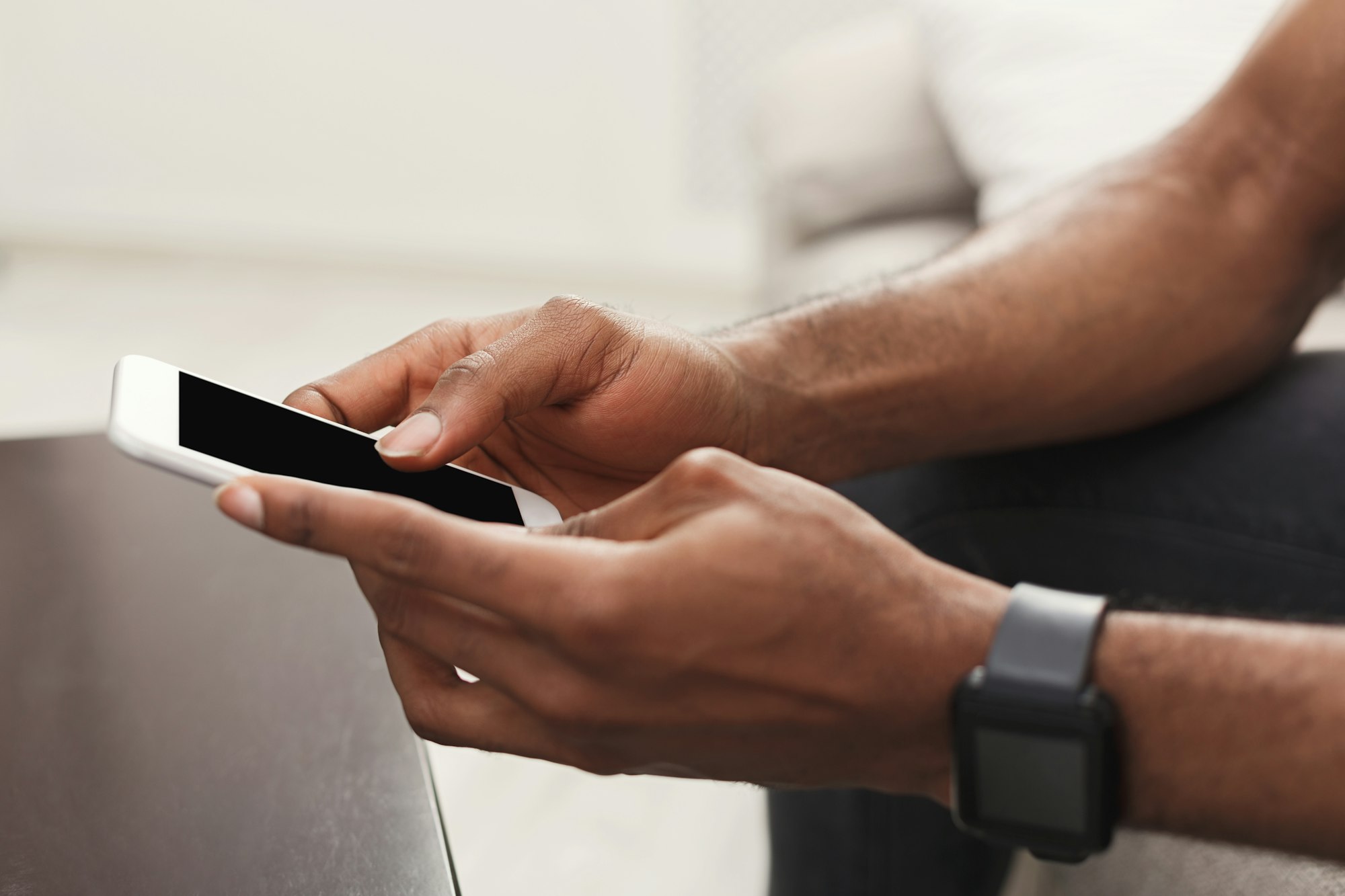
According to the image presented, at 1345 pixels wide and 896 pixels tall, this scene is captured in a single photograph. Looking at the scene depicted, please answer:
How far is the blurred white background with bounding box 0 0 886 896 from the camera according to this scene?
2.44 meters

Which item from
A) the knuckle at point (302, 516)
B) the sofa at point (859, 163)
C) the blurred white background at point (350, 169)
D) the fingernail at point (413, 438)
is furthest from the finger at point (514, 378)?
the blurred white background at point (350, 169)

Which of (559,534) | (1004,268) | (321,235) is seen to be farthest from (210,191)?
(559,534)

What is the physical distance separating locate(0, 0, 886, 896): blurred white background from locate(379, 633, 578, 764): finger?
1.77 m

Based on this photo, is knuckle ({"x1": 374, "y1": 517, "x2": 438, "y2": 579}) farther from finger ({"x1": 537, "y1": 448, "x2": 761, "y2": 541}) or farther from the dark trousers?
the dark trousers

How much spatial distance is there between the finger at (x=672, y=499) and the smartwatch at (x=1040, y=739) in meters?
0.13

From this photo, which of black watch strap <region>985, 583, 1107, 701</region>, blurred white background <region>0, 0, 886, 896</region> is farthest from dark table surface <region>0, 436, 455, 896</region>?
blurred white background <region>0, 0, 886, 896</region>

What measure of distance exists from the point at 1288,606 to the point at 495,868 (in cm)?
73

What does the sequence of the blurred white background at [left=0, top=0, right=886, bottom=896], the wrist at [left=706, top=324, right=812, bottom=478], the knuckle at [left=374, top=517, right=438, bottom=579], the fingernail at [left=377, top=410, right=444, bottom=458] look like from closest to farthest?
the knuckle at [left=374, top=517, right=438, bottom=579]
the fingernail at [left=377, top=410, right=444, bottom=458]
the wrist at [left=706, top=324, right=812, bottom=478]
the blurred white background at [left=0, top=0, right=886, bottom=896]

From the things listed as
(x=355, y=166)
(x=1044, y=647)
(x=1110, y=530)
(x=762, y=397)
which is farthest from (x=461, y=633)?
(x=355, y=166)

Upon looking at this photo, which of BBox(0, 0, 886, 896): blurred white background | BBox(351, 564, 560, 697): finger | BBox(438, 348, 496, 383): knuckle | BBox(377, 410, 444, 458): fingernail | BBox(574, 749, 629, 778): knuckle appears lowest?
BBox(0, 0, 886, 896): blurred white background

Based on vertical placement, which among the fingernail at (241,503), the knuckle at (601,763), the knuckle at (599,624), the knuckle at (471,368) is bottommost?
the knuckle at (601,763)

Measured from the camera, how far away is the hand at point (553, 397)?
55 cm

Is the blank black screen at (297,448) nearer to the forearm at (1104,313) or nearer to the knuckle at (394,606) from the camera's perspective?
the knuckle at (394,606)

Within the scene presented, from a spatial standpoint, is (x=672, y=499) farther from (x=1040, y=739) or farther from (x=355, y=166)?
(x=355, y=166)
